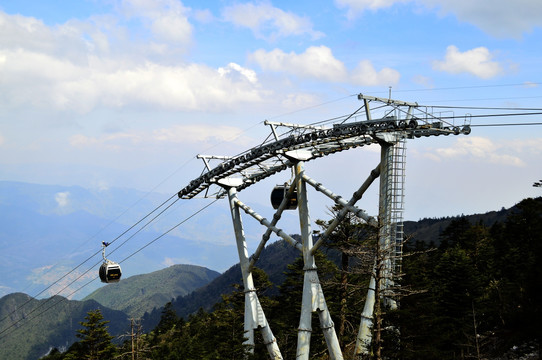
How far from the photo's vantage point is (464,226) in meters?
99.1

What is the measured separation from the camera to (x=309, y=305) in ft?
105

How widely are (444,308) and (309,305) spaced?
1425cm

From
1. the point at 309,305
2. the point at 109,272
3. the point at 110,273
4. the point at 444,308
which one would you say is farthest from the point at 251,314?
the point at 444,308

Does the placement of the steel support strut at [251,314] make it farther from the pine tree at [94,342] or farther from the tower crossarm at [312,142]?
the pine tree at [94,342]

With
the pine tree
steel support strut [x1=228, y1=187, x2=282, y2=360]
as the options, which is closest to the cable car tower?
steel support strut [x1=228, y1=187, x2=282, y2=360]

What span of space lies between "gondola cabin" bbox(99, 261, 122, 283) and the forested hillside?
198 inches

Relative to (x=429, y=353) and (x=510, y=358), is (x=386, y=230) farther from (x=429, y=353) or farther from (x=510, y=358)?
(x=510, y=358)

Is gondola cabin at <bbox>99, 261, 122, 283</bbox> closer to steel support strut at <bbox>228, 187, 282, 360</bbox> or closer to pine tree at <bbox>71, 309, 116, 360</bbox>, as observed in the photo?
steel support strut at <bbox>228, 187, 282, 360</bbox>

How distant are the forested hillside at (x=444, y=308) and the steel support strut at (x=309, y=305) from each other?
1240mm

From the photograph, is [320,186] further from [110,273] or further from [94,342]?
[94,342]

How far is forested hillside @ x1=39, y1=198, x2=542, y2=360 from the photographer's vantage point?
26938 mm

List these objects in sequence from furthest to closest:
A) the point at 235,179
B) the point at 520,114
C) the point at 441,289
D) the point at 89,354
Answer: the point at 89,354 → the point at 441,289 → the point at 235,179 → the point at 520,114

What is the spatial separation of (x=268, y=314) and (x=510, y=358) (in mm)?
30858

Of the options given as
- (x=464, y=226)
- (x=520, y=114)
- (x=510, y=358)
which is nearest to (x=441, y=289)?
(x=510, y=358)
